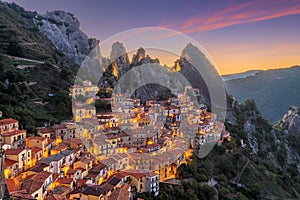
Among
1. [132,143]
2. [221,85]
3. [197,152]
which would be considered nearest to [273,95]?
[221,85]

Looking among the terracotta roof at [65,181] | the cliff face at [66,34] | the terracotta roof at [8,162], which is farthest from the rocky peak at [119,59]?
the terracotta roof at [8,162]

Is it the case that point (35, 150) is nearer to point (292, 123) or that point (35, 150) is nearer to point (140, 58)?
point (140, 58)

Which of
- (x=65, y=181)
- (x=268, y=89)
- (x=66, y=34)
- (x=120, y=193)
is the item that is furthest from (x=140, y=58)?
(x=268, y=89)

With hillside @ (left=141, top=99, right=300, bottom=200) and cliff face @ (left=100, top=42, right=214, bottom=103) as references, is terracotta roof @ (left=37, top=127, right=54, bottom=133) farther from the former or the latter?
cliff face @ (left=100, top=42, right=214, bottom=103)

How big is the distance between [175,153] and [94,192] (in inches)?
323

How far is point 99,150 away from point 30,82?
36.5ft

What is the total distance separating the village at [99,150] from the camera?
13.0 m

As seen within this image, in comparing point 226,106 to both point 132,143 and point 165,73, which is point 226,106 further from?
point 132,143

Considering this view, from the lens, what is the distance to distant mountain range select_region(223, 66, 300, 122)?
61406 mm

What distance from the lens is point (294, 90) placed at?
6731cm

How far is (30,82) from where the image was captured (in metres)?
24.7

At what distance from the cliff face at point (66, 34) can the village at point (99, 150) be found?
766 inches

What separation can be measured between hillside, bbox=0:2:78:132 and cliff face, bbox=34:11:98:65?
7314mm

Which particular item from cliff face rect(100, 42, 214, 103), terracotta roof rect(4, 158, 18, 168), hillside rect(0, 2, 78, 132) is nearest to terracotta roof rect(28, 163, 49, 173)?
terracotta roof rect(4, 158, 18, 168)
